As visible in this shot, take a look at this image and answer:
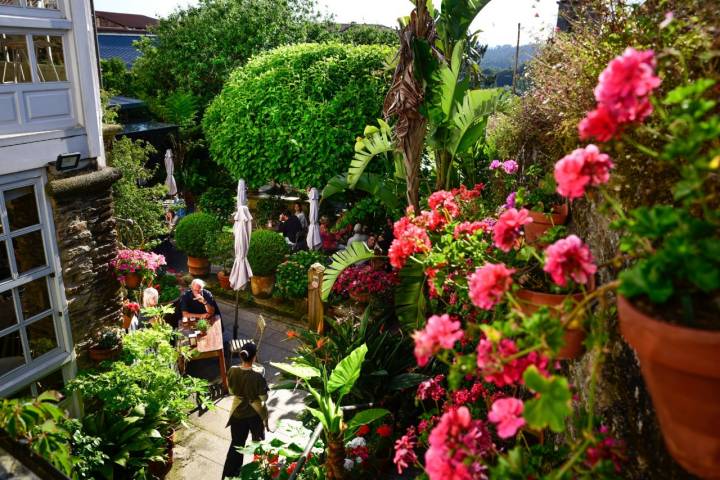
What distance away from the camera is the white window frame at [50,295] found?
17.0ft

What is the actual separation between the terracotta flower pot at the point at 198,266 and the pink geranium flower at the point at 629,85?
35.7 ft

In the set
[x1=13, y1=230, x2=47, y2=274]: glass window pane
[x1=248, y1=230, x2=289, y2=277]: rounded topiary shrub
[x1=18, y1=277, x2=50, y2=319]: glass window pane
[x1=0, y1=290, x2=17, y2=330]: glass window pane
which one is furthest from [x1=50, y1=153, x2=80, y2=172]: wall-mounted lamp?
[x1=248, y1=230, x2=289, y2=277]: rounded topiary shrub

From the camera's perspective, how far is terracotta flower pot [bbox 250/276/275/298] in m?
10.3

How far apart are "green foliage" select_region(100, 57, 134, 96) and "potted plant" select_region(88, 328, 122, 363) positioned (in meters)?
14.3

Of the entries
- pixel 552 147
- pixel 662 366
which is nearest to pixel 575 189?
pixel 662 366

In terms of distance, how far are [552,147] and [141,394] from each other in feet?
15.7

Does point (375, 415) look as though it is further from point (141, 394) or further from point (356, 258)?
point (141, 394)

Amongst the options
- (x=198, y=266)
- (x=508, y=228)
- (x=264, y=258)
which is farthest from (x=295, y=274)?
(x=508, y=228)

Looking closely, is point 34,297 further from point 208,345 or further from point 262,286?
point 262,286

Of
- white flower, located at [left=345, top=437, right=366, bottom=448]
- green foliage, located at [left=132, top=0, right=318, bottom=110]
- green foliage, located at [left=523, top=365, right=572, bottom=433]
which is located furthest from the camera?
green foliage, located at [left=132, top=0, right=318, bottom=110]

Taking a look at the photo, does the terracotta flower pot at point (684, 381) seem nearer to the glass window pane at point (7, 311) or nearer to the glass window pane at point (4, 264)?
the glass window pane at point (4, 264)

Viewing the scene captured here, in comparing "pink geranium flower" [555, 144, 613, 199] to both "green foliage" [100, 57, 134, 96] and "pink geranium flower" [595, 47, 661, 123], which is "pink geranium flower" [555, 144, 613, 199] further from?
"green foliage" [100, 57, 134, 96]

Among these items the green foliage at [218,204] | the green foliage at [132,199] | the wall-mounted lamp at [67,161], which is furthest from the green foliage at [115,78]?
the wall-mounted lamp at [67,161]

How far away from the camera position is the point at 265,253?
10.2 m
